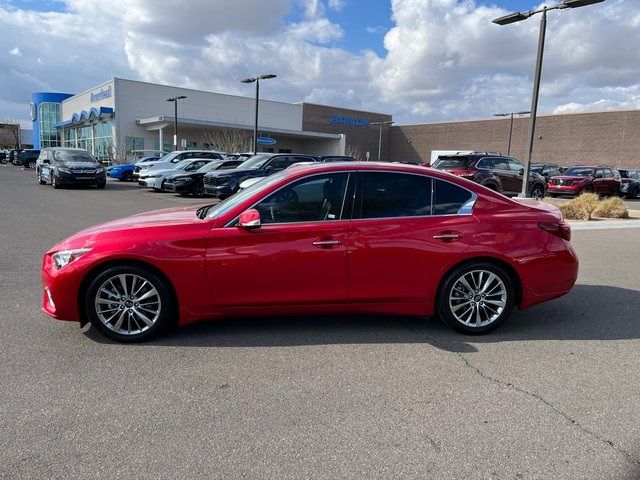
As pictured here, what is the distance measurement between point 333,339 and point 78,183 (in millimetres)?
20276

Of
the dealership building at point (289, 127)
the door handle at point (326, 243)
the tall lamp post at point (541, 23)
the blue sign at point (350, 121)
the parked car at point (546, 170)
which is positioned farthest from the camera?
the blue sign at point (350, 121)

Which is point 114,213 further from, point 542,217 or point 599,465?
point 599,465

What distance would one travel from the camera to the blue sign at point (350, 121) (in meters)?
67.4

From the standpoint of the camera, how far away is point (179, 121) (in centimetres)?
4384

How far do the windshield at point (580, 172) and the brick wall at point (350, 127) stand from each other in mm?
43548

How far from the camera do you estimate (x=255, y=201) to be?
4.38 meters

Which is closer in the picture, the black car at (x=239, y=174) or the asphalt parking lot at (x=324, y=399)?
the asphalt parking lot at (x=324, y=399)

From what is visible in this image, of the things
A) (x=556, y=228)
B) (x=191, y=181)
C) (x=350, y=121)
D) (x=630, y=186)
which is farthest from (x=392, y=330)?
(x=350, y=121)

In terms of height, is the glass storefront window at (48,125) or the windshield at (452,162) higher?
the glass storefront window at (48,125)

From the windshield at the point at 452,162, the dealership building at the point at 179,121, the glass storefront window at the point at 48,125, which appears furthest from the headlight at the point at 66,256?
the glass storefront window at the point at 48,125

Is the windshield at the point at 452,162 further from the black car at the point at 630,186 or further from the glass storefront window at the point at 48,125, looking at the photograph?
the glass storefront window at the point at 48,125

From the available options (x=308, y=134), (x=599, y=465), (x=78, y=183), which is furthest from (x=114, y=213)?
(x=308, y=134)

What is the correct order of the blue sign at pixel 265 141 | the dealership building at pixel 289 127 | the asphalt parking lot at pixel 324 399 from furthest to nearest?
the blue sign at pixel 265 141 → the dealership building at pixel 289 127 → the asphalt parking lot at pixel 324 399

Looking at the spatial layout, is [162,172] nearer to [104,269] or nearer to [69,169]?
[69,169]
